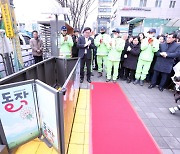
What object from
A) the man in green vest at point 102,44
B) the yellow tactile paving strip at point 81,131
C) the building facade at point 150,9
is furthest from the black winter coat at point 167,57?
the building facade at point 150,9

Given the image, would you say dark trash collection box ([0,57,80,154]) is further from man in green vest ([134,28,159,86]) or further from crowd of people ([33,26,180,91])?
man in green vest ([134,28,159,86])

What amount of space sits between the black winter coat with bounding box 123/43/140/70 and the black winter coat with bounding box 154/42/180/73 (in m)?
0.67

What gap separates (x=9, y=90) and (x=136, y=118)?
8.38ft

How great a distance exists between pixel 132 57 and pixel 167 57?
1133 millimetres

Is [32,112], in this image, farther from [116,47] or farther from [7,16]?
[116,47]

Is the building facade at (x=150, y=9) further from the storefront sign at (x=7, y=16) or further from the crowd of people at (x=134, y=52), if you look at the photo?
the storefront sign at (x=7, y=16)

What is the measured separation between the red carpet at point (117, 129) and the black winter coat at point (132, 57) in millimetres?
1564

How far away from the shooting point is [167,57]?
4.30 metres

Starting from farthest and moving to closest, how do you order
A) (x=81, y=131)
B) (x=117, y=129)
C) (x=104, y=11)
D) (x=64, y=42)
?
1. (x=104, y=11)
2. (x=64, y=42)
3. (x=117, y=129)
4. (x=81, y=131)

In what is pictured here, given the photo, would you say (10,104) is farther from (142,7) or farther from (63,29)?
(142,7)

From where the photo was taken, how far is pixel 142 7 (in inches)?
987

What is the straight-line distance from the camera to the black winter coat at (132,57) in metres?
4.80

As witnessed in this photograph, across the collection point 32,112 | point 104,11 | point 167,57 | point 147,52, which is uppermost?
point 104,11

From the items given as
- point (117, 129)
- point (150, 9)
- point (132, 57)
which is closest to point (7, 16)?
point (117, 129)
